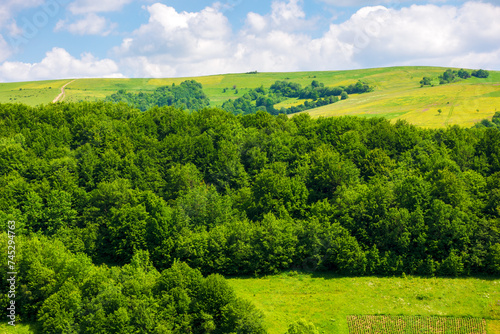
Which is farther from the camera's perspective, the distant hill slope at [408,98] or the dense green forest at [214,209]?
the distant hill slope at [408,98]

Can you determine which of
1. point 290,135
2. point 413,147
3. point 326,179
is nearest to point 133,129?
point 290,135

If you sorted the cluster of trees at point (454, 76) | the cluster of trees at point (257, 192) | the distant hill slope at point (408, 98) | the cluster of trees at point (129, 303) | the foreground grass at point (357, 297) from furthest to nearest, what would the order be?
the cluster of trees at point (454, 76) < the distant hill slope at point (408, 98) < the cluster of trees at point (257, 192) < the foreground grass at point (357, 297) < the cluster of trees at point (129, 303)

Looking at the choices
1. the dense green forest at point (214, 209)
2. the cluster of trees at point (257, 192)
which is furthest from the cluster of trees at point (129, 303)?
the cluster of trees at point (257, 192)

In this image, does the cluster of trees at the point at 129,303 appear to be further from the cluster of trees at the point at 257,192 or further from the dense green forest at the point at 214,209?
the cluster of trees at the point at 257,192

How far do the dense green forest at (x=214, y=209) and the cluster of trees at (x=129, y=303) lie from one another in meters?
0.18

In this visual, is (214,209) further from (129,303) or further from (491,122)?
(491,122)

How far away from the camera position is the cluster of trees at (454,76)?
176875 millimetres

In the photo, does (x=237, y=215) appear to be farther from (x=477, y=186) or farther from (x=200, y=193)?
(x=477, y=186)

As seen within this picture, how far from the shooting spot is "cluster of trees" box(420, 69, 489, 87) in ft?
580

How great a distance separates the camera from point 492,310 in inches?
2040

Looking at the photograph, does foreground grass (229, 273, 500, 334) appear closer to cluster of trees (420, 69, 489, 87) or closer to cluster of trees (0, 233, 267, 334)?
cluster of trees (0, 233, 267, 334)

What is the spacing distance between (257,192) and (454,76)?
150 metres

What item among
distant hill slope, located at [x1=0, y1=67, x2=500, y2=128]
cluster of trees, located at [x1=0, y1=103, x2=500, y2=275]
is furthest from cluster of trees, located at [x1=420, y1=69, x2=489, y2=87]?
cluster of trees, located at [x1=0, y1=103, x2=500, y2=275]

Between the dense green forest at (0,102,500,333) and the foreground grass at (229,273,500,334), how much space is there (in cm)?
267
